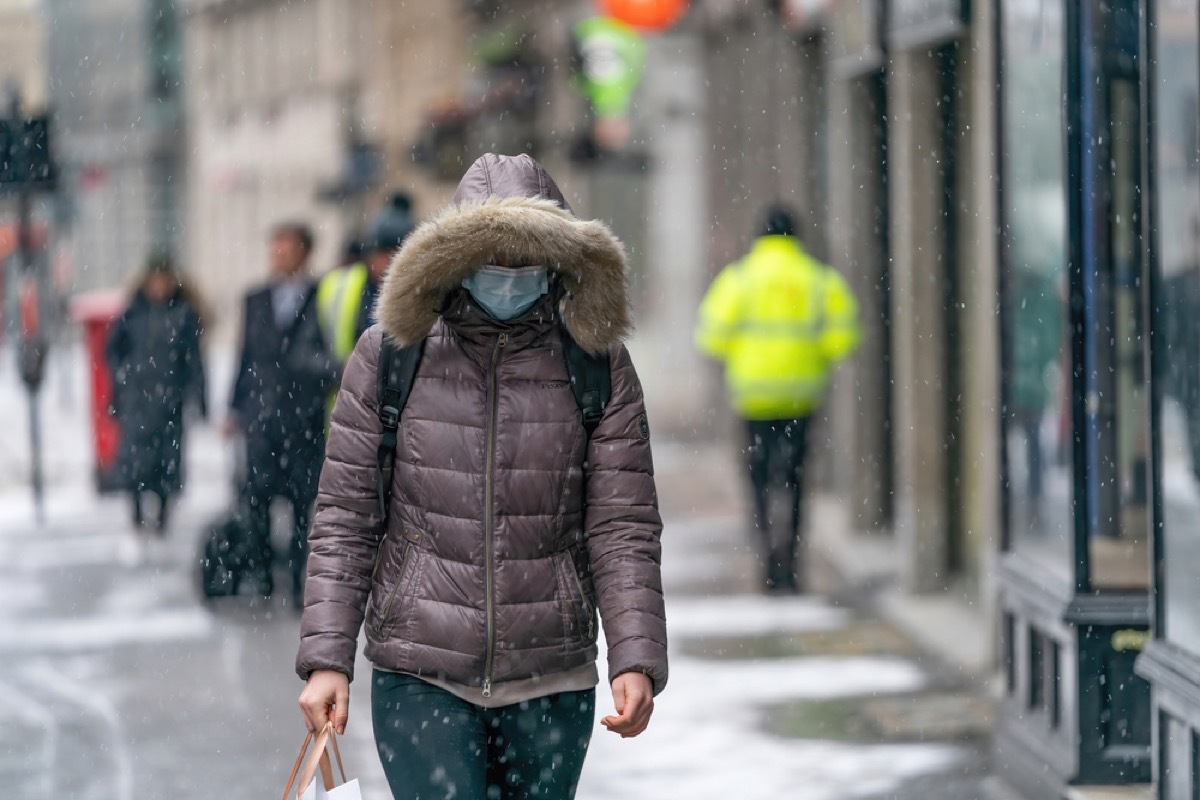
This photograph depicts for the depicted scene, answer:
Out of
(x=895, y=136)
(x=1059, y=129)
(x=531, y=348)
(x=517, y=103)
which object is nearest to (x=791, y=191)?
(x=895, y=136)

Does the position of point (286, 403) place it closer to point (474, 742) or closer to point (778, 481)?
point (778, 481)

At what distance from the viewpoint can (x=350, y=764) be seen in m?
7.04

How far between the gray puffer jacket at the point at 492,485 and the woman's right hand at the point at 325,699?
0.02 metres

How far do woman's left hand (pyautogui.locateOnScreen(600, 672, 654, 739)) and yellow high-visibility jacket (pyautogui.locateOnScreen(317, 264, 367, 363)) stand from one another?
5.60 metres

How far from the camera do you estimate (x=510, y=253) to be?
3762 millimetres

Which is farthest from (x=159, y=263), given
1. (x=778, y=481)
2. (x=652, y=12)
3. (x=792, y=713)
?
(x=792, y=713)

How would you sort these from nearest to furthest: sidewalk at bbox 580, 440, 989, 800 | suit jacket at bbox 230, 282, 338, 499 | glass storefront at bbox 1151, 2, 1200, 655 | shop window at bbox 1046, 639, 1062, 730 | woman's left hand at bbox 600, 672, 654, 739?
woman's left hand at bbox 600, 672, 654, 739 < glass storefront at bbox 1151, 2, 1200, 655 < shop window at bbox 1046, 639, 1062, 730 < sidewalk at bbox 580, 440, 989, 800 < suit jacket at bbox 230, 282, 338, 499

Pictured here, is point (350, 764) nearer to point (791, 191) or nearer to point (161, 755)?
point (161, 755)

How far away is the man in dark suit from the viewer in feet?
32.7

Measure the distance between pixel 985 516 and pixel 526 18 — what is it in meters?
Answer: 23.3

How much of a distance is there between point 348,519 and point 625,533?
515 millimetres

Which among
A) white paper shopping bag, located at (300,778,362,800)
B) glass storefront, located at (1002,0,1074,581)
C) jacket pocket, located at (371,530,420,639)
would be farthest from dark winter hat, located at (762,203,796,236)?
white paper shopping bag, located at (300,778,362,800)

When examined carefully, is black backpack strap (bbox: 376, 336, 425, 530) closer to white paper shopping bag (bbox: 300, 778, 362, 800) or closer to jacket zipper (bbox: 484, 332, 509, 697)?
jacket zipper (bbox: 484, 332, 509, 697)

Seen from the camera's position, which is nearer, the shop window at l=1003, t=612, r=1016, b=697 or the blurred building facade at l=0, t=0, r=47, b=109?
the shop window at l=1003, t=612, r=1016, b=697
